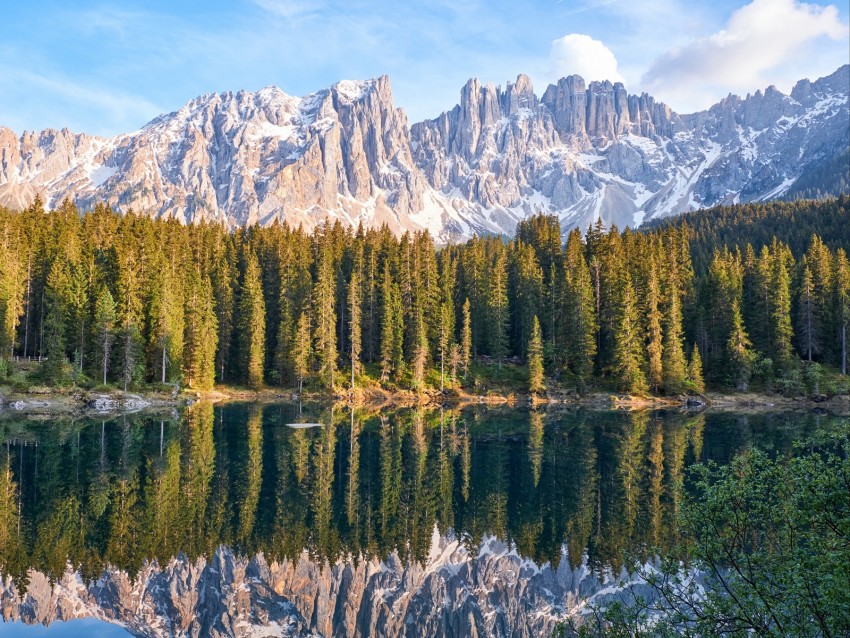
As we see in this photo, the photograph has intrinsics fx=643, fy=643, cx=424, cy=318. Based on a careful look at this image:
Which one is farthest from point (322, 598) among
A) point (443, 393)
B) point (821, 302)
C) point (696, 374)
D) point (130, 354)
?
point (821, 302)

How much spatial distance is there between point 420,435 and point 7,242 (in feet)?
199

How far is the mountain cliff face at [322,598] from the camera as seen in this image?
1900 cm

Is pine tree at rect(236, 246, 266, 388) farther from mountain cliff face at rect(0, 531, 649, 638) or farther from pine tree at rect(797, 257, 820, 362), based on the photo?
pine tree at rect(797, 257, 820, 362)

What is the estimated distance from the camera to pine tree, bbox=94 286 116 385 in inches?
2803

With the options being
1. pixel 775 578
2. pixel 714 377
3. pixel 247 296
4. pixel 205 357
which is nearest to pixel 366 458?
pixel 775 578

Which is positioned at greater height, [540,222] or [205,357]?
[540,222]

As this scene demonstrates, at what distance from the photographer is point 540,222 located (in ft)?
370

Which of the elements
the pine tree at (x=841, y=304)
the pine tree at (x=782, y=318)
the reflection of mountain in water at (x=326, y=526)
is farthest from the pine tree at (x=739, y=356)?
the reflection of mountain in water at (x=326, y=526)

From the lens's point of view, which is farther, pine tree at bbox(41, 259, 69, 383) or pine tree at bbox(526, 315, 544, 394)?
pine tree at bbox(526, 315, 544, 394)

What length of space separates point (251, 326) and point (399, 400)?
75.1ft

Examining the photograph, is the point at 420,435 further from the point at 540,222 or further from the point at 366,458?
the point at 540,222

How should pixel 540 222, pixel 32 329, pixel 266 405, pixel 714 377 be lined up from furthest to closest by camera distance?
1. pixel 540 222
2. pixel 714 377
3. pixel 32 329
4. pixel 266 405

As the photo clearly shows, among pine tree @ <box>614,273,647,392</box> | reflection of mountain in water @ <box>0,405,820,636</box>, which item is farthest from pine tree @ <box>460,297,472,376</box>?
reflection of mountain in water @ <box>0,405,820,636</box>

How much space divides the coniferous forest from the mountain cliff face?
5377 cm
